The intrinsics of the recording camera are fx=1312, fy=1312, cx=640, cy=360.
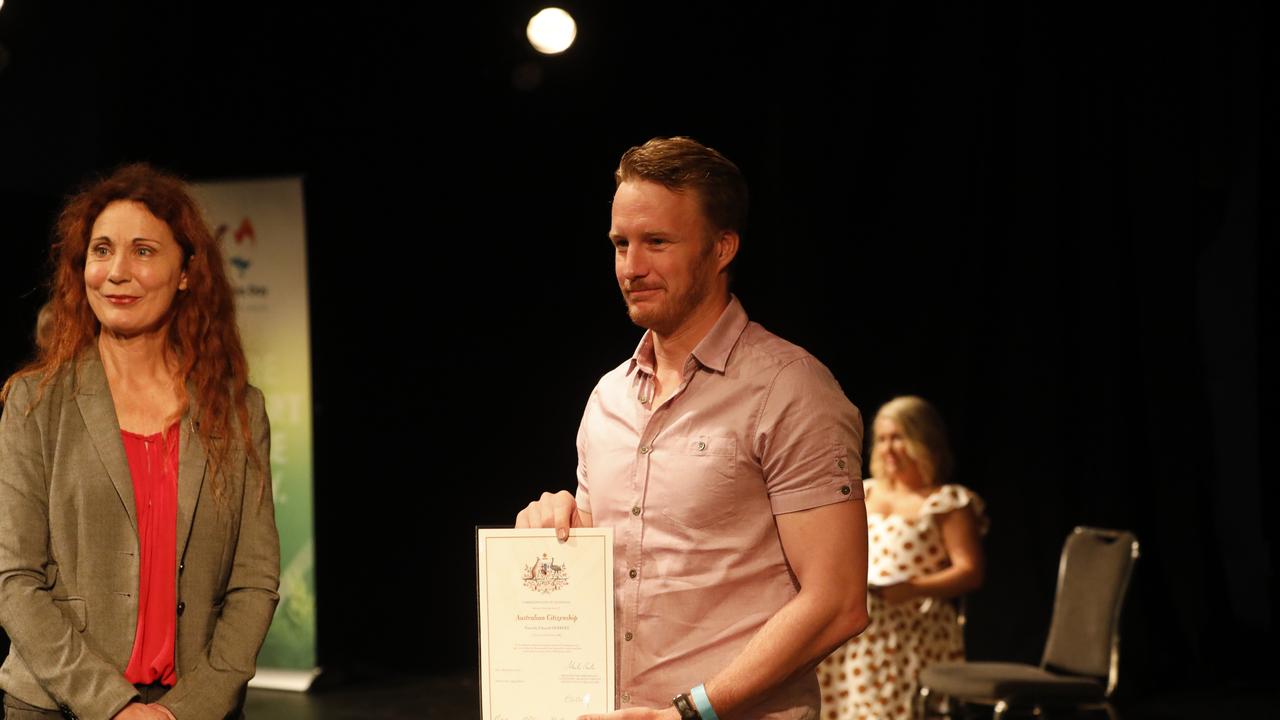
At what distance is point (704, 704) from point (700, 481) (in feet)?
1.05

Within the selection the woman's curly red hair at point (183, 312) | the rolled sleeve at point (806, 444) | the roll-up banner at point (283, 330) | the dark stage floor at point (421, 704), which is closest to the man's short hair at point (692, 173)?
the rolled sleeve at point (806, 444)

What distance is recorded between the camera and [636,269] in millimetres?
1965

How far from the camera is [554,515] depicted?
1.98m

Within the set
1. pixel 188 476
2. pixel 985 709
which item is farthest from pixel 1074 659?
pixel 188 476

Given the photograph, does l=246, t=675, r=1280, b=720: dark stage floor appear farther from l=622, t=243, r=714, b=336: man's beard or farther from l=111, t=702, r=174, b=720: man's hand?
l=622, t=243, r=714, b=336: man's beard

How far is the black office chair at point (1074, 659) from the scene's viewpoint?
4.68 meters

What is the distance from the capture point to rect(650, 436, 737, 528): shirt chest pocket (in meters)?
1.94

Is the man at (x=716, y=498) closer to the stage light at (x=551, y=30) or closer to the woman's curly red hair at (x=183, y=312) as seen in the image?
the woman's curly red hair at (x=183, y=312)

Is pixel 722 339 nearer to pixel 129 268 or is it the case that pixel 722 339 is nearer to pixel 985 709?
pixel 129 268

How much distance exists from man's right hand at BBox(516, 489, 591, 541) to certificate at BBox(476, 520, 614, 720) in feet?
0.06

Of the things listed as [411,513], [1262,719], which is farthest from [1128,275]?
[411,513]

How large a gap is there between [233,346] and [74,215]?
352 mm

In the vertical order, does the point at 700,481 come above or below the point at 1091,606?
above

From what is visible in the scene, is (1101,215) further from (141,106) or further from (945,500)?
(141,106)
